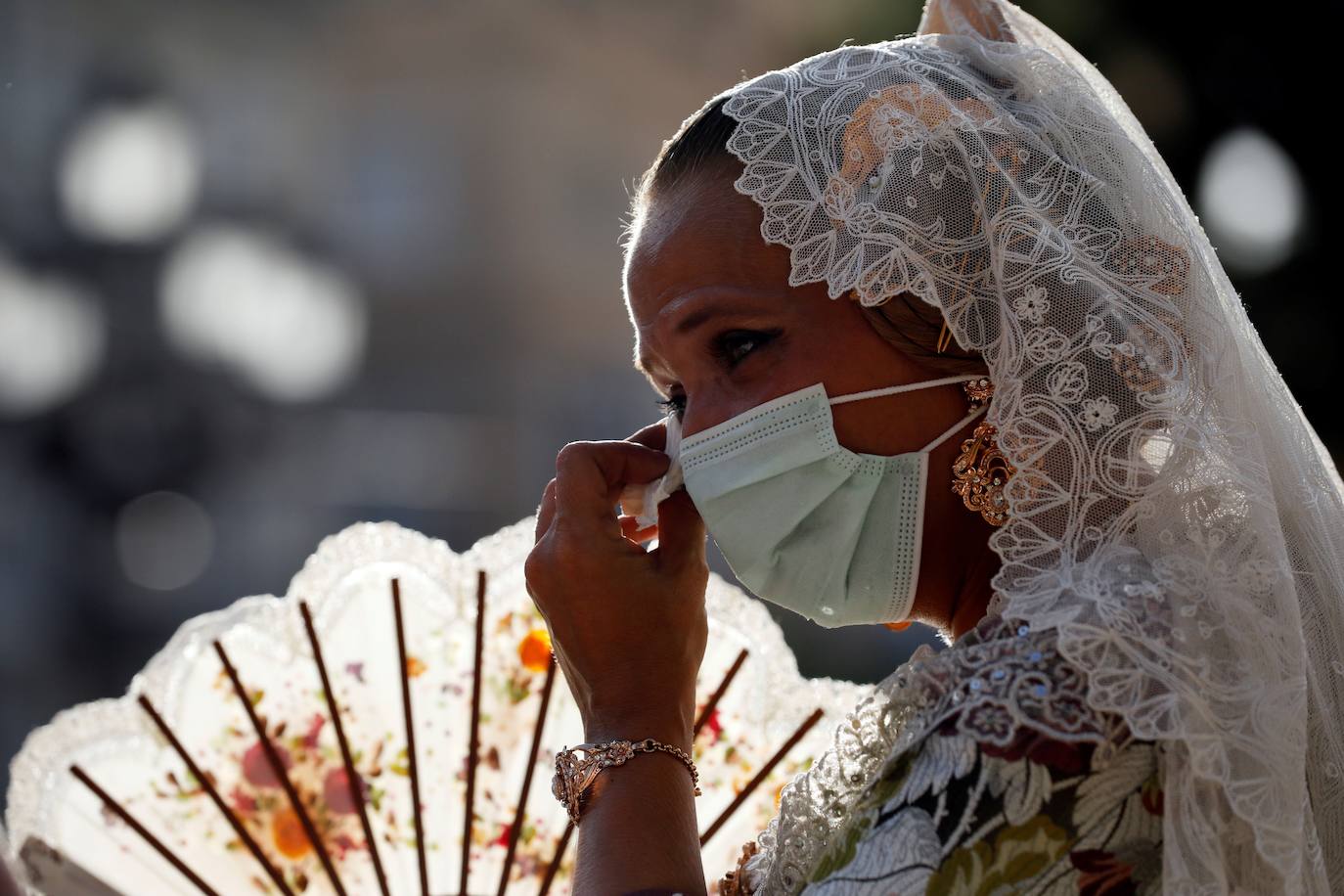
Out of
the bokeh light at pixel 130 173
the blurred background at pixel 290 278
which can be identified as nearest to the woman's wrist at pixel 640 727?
the blurred background at pixel 290 278

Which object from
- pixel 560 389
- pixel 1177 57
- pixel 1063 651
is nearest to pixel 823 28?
pixel 1177 57

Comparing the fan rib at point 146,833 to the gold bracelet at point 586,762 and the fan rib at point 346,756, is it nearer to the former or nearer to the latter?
the fan rib at point 346,756

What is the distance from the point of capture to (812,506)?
1.86 metres

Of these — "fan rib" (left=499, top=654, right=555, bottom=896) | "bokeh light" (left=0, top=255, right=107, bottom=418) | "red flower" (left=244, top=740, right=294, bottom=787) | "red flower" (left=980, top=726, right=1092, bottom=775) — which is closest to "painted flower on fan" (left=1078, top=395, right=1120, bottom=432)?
"red flower" (left=980, top=726, right=1092, bottom=775)

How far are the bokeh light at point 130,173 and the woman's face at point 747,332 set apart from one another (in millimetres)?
12113

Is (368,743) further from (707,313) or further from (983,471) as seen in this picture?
(983,471)

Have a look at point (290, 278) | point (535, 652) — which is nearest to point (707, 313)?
point (535, 652)

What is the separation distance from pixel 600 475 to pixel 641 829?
533 mm

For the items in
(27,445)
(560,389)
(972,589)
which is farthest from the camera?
(560,389)

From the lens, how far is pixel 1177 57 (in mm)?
6648

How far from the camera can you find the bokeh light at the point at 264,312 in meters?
12.8

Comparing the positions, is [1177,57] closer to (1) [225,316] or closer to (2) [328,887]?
(2) [328,887]

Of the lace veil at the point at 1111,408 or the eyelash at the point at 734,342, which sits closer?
the lace veil at the point at 1111,408

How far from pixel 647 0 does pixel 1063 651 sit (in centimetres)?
1357
